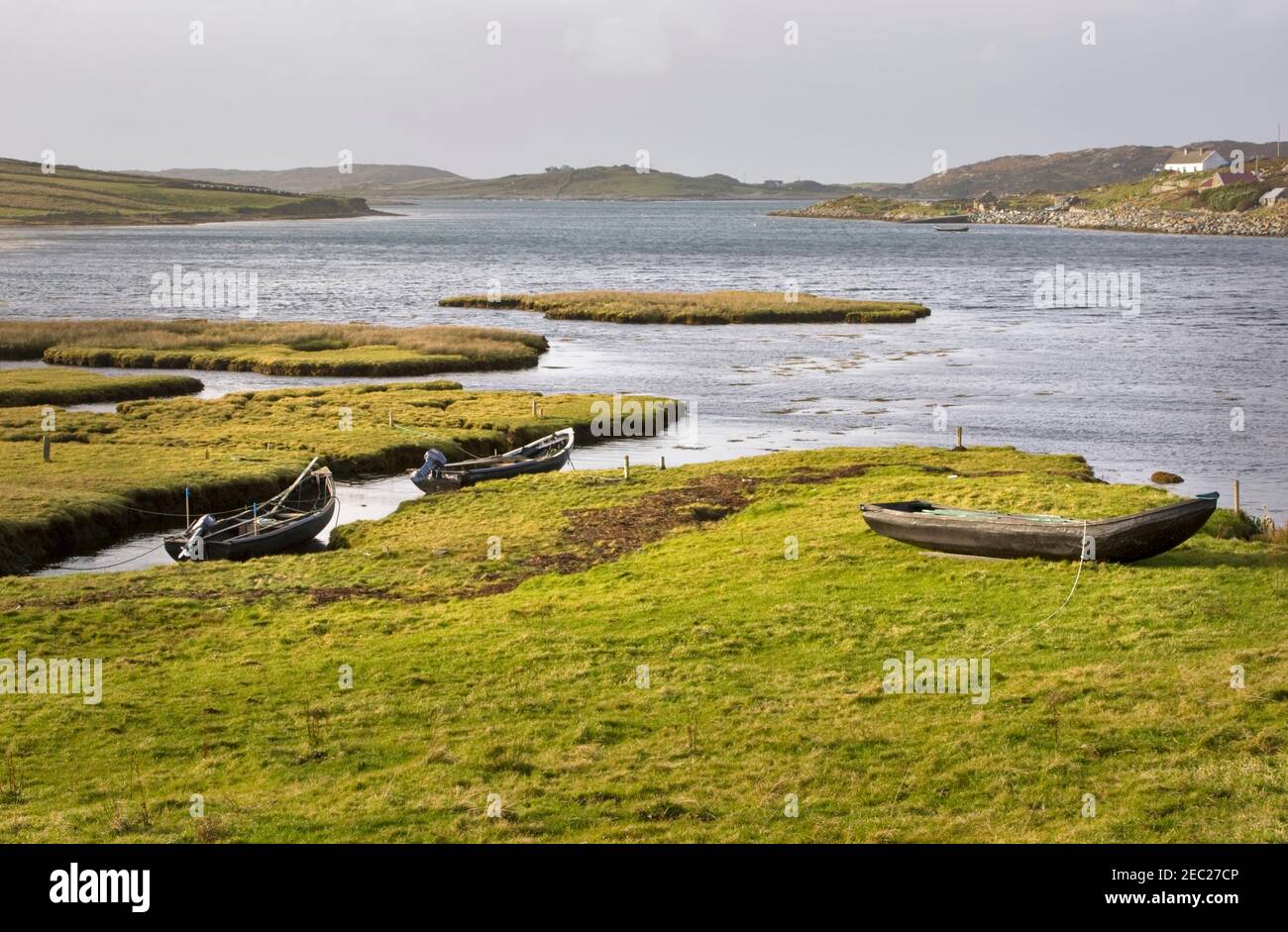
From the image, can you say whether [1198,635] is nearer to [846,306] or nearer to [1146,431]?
[1146,431]

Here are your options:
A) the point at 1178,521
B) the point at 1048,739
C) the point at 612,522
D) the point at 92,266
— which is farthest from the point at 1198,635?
the point at 92,266

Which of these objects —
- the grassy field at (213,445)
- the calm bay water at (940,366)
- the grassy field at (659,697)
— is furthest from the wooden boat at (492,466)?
the grassy field at (659,697)

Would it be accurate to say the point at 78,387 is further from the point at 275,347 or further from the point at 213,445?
the point at 275,347

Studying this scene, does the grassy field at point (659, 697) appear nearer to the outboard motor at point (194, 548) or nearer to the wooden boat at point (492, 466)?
the outboard motor at point (194, 548)

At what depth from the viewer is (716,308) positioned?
127 m

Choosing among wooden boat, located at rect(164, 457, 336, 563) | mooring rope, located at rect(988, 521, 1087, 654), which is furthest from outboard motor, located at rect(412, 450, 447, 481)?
mooring rope, located at rect(988, 521, 1087, 654)

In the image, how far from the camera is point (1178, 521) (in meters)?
28.0

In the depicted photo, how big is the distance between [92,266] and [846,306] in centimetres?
11913

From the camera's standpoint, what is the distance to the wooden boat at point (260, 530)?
37.3 metres

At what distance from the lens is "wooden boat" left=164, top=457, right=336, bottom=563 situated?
37312mm

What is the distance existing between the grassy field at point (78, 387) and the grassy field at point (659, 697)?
42302 mm
